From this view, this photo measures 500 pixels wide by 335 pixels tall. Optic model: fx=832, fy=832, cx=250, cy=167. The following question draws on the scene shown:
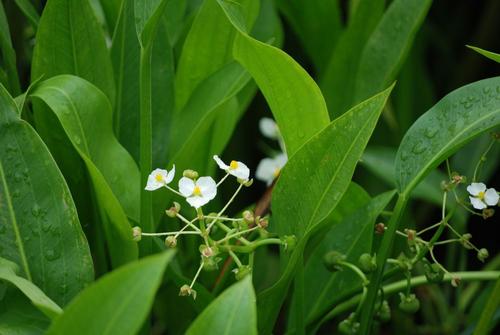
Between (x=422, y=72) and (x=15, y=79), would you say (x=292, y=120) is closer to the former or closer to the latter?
(x=15, y=79)

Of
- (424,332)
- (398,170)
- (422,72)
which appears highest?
(398,170)

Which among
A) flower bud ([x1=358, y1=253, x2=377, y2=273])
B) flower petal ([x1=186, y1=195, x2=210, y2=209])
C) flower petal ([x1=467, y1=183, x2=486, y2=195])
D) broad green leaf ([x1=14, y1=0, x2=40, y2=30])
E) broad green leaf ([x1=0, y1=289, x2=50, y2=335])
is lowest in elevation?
broad green leaf ([x1=0, y1=289, x2=50, y2=335])

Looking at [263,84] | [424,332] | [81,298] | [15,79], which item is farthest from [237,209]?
[81,298]

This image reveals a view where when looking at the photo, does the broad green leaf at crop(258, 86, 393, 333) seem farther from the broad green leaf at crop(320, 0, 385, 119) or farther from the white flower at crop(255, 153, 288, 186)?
the broad green leaf at crop(320, 0, 385, 119)

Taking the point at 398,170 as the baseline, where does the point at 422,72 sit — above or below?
below

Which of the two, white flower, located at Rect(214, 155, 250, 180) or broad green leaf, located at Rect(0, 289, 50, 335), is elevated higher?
white flower, located at Rect(214, 155, 250, 180)

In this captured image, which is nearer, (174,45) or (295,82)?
(295,82)

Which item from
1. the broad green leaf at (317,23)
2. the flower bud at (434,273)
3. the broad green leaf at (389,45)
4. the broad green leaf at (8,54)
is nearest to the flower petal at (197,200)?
the flower bud at (434,273)

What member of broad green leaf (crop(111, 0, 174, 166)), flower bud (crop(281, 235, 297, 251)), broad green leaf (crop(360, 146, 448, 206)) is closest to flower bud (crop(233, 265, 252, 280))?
flower bud (crop(281, 235, 297, 251))
